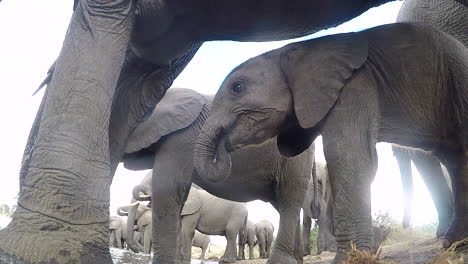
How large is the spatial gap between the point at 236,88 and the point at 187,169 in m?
1.30

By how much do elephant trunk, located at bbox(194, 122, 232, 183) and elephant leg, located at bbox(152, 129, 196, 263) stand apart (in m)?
1.17

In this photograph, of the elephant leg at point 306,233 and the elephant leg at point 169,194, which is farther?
the elephant leg at point 306,233

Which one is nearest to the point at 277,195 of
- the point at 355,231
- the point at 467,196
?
the point at 467,196

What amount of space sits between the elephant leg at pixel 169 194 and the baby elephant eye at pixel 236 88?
126cm

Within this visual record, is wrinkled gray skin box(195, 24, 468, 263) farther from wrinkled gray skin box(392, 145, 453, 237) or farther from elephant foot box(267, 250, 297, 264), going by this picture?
elephant foot box(267, 250, 297, 264)

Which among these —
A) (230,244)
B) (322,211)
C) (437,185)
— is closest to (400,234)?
(322,211)

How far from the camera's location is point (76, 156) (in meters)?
1.74

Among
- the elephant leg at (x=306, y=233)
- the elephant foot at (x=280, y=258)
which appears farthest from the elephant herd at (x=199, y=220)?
the elephant foot at (x=280, y=258)

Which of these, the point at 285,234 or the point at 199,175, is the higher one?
the point at 199,175

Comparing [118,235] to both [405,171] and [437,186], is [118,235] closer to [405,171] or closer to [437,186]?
[405,171]

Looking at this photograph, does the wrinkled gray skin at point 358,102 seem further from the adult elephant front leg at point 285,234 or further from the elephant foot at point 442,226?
the adult elephant front leg at point 285,234

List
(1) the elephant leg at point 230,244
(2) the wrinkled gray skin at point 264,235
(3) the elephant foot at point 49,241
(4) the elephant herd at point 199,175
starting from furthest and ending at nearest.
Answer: (2) the wrinkled gray skin at point 264,235, (1) the elephant leg at point 230,244, (4) the elephant herd at point 199,175, (3) the elephant foot at point 49,241

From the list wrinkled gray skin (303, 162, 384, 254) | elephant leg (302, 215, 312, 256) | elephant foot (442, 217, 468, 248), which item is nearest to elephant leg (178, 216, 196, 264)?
elephant leg (302, 215, 312, 256)

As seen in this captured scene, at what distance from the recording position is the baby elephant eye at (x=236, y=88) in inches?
94.4
